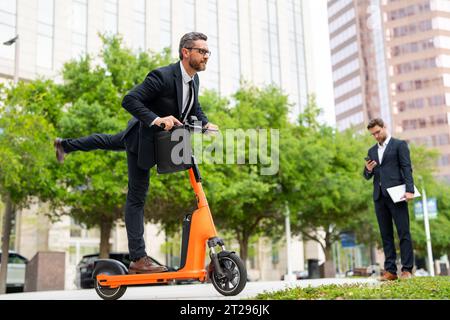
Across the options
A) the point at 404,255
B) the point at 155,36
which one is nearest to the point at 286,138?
the point at 404,255

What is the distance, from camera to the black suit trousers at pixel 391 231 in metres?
7.32

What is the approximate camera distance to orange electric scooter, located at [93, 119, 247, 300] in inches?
195

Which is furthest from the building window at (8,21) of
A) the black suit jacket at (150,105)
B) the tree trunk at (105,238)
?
the black suit jacket at (150,105)

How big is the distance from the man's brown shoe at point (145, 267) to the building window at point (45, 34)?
34.7m

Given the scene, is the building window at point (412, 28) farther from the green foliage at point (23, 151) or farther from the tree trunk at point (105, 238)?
the green foliage at point (23, 151)

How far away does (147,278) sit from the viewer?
205 inches

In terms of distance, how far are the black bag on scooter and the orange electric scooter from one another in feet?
0.38

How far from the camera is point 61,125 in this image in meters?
19.0

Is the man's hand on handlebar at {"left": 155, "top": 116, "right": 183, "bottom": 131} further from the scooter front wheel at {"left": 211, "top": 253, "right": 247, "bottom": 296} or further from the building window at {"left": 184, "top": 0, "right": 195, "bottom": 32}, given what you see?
the building window at {"left": 184, "top": 0, "right": 195, "bottom": 32}

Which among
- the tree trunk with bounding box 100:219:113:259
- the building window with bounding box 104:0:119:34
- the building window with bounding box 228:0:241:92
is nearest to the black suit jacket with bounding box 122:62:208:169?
the tree trunk with bounding box 100:219:113:259

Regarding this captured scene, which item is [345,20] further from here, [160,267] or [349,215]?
[160,267]

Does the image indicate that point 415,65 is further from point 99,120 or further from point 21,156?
point 21,156

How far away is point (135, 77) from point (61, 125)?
3272mm
